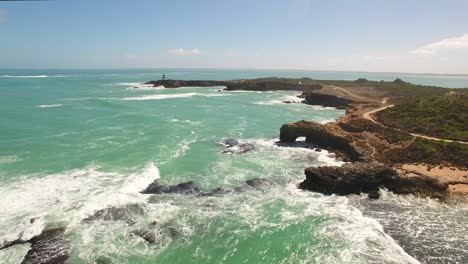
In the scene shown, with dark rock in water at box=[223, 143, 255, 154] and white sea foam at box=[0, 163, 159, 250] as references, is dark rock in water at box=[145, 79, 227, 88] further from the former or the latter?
white sea foam at box=[0, 163, 159, 250]

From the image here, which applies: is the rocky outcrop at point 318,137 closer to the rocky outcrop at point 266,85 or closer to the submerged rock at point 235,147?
the submerged rock at point 235,147

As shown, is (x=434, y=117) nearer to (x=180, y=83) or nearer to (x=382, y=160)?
(x=382, y=160)

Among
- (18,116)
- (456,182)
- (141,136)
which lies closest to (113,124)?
(141,136)

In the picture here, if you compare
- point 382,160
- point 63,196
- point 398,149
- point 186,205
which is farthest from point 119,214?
point 398,149

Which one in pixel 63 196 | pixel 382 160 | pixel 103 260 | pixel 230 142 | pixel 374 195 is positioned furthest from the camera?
pixel 230 142

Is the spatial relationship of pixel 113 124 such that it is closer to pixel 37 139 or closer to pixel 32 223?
pixel 37 139

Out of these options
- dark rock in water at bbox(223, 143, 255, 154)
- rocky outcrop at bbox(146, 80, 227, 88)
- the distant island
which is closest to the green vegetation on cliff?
the distant island

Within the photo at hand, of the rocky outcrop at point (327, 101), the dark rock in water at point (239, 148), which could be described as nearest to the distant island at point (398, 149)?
the dark rock in water at point (239, 148)
